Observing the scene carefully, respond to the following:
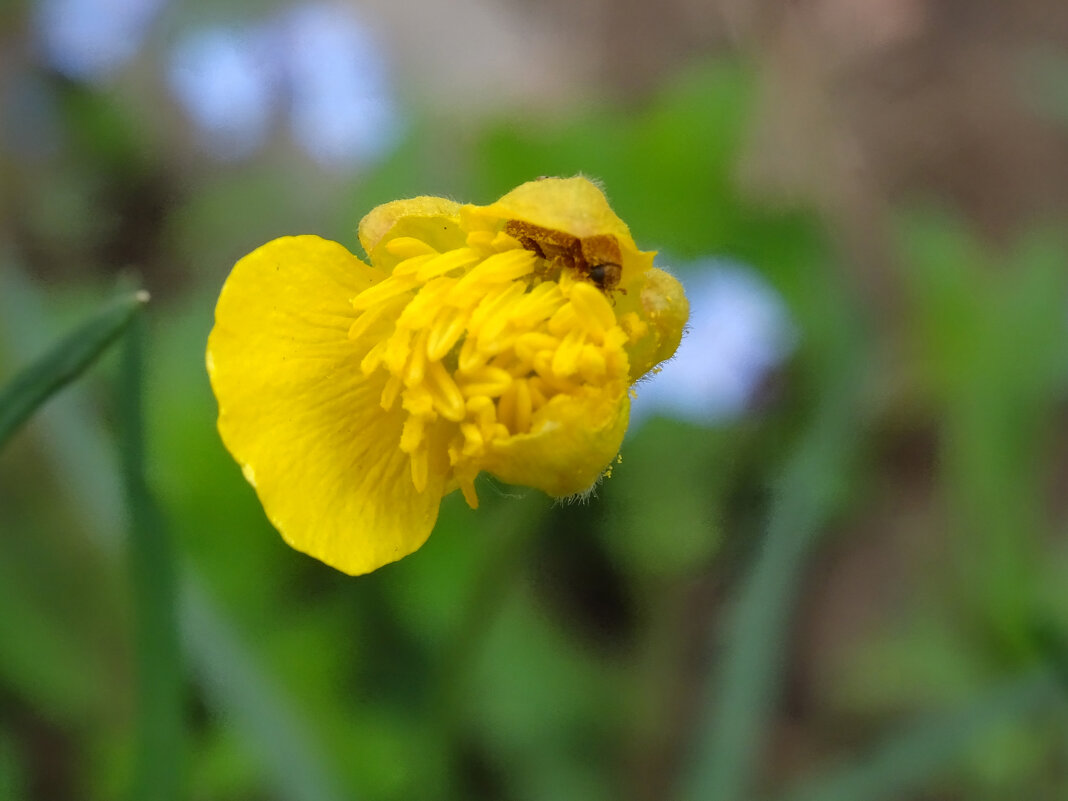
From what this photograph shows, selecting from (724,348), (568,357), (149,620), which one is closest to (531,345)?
(568,357)

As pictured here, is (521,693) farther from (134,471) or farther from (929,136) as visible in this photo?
(929,136)

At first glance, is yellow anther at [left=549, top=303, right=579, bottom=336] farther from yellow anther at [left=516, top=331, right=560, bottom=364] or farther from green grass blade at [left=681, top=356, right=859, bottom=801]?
green grass blade at [left=681, top=356, right=859, bottom=801]

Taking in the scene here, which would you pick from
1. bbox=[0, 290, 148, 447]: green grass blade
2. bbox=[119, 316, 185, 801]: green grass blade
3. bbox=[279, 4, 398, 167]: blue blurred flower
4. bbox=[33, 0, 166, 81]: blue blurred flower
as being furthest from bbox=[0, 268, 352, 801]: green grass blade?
bbox=[33, 0, 166, 81]: blue blurred flower

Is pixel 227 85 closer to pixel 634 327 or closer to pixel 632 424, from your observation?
pixel 632 424

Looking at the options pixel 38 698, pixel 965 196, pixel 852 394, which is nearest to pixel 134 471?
pixel 38 698

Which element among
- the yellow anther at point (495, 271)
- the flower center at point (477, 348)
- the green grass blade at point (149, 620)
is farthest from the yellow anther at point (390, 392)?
the green grass blade at point (149, 620)
